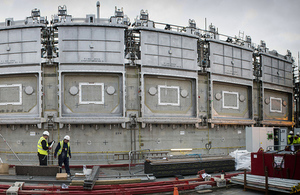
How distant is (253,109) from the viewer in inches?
1011

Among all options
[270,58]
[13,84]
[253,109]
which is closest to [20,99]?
[13,84]

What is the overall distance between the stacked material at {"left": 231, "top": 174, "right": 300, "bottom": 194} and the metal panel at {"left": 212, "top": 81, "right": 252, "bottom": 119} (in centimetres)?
1111

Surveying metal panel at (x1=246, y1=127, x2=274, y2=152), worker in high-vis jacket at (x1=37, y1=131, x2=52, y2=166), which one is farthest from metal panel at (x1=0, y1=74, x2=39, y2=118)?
metal panel at (x1=246, y1=127, x2=274, y2=152)

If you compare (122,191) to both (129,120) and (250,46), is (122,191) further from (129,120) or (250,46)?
(250,46)

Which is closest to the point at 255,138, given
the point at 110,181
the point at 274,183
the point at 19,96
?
the point at 274,183

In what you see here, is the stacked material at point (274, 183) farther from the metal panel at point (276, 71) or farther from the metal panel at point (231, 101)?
the metal panel at point (276, 71)

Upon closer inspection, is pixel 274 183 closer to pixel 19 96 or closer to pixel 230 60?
pixel 230 60

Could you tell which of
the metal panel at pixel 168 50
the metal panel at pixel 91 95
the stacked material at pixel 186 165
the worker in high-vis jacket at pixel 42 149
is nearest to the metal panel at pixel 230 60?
the metal panel at pixel 168 50

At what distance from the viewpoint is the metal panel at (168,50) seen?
20031 millimetres

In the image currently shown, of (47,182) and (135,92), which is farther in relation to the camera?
(135,92)

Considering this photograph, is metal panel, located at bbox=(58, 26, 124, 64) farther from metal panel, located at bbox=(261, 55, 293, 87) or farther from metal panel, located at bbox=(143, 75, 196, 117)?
metal panel, located at bbox=(261, 55, 293, 87)

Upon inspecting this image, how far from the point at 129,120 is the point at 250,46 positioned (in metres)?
14.8

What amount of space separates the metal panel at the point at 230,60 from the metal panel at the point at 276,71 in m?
2.49

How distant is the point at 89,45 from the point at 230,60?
12.6 metres
